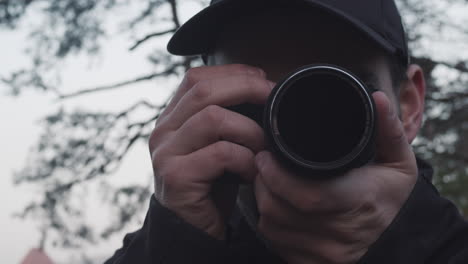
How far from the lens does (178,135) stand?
1070 mm

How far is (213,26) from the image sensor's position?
126 cm

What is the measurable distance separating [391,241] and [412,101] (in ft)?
2.09

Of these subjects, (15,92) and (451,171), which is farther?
(451,171)

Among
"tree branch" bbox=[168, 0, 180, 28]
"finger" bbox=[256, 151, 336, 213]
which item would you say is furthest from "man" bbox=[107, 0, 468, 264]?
"tree branch" bbox=[168, 0, 180, 28]

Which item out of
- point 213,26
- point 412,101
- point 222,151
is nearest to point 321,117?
point 222,151

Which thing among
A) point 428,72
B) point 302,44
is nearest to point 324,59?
point 302,44

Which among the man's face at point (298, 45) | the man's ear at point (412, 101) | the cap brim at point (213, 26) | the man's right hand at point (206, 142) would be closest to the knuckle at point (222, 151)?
the man's right hand at point (206, 142)

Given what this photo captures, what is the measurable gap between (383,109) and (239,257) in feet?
1.55

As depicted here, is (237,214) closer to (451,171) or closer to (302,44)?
(302,44)

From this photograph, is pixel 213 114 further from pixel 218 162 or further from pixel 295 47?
pixel 295 47

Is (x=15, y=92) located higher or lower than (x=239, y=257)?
lower

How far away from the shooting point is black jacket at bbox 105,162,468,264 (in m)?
0.97

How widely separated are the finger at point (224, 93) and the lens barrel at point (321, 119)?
144 millimetres

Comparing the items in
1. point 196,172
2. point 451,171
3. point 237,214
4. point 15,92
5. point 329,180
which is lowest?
point 451,171
